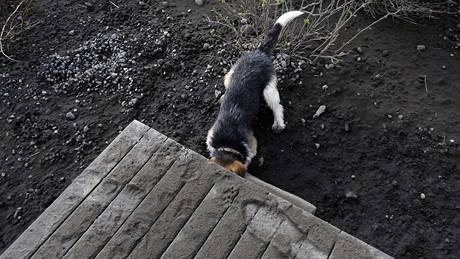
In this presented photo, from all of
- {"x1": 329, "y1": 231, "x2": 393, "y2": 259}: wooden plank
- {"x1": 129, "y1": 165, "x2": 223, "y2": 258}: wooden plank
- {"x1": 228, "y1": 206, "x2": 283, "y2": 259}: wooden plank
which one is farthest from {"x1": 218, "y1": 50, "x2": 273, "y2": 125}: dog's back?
{"x1": 329, "y1": 231, "x2": 393, "y2": 259}: wooden plank

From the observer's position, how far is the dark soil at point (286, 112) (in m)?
3.06

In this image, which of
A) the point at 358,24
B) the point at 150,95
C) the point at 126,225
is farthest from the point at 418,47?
the point at 126,225

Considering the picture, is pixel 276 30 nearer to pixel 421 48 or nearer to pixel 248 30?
pixel 248 30

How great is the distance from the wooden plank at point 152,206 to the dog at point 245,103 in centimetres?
64

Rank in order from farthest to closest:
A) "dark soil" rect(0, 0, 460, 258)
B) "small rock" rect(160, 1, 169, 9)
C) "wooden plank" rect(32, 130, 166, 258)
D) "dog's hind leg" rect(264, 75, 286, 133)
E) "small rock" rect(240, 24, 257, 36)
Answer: "small rock" rect(160, 1, 169, 9)
"small rock" rect(240, 24, 257, 36)
"dog's hind leg" rect(264, 75, 286, 133)
"dark soil" rect(0, 0, 460, 258)
"wooden plank" rect(32, 130, 166, 258)

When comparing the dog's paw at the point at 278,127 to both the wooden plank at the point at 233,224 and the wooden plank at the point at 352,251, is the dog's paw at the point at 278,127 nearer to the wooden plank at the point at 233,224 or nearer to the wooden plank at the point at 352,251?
the wooden plank at the point at 233,224

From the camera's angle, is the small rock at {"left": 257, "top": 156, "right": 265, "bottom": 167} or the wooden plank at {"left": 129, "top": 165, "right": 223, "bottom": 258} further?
the small rock at {"left": 257, "top": 156, "right": 265, "bottom": 167}

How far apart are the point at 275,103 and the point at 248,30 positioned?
1053 millimetres

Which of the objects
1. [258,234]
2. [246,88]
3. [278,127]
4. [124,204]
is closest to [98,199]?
[124,204]

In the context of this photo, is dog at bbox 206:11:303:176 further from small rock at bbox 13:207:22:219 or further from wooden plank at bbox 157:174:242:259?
small rock at bbox 13:207:22:219

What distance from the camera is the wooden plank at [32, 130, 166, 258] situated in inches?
82.9

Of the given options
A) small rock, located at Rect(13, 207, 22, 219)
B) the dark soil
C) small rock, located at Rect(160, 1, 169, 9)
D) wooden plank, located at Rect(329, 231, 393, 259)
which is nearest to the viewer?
wooden plank, located at Rect(329, 231, 393, 259)

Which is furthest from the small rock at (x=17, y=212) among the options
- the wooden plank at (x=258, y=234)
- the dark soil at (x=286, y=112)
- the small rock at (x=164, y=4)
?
the small rock at (x=164, y=4)

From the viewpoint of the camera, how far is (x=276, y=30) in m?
3.54
